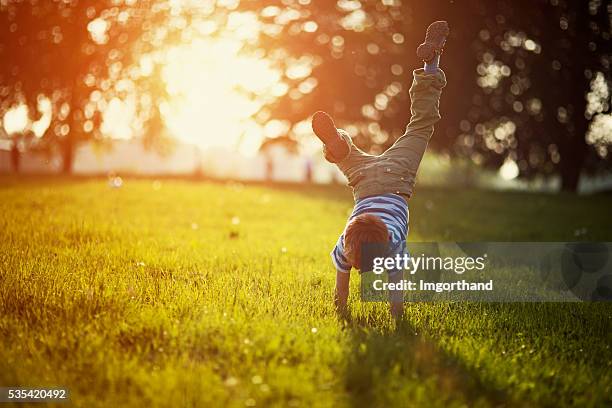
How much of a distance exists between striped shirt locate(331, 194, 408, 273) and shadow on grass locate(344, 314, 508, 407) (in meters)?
0.66

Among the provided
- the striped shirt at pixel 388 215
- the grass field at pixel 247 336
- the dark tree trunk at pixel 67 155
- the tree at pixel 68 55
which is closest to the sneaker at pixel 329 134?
the striped shirt at pixel 388 215

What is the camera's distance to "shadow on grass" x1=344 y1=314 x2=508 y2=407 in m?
3.07

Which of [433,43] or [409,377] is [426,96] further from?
[409,377]

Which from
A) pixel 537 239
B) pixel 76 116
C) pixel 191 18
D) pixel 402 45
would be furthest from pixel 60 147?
pixel 537 239

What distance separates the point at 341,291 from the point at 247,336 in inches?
43.7

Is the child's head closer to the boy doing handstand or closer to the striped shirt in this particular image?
the boy doing handstand

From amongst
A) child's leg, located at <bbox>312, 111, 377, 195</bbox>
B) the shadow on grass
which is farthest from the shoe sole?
the shadow on grass

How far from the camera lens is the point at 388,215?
409 centimetres

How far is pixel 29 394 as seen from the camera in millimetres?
2994

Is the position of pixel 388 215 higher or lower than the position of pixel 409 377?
higher

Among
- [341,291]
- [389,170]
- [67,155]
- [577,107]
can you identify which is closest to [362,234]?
[389,170]

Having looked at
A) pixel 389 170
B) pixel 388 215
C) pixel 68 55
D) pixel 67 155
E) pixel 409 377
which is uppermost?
pixel 68 55

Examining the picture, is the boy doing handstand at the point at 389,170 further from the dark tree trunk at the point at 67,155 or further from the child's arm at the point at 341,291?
the dark tree trunk at the point at 67,155

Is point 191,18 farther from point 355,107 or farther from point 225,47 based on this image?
point 355,107
